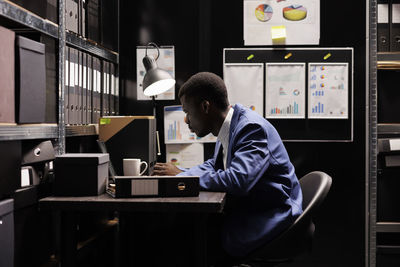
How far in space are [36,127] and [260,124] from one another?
920 mm

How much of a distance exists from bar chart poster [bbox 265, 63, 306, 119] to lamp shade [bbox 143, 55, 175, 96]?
790 mm

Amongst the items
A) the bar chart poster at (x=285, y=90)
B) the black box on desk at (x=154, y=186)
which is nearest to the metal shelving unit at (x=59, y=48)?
the black box on desk at (x=154, y=186)

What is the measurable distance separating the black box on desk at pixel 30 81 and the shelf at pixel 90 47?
356 millimetres

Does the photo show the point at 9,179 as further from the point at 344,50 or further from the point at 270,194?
the point at 344,50

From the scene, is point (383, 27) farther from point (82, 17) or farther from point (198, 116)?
point (82, 17)

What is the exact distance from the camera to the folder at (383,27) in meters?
2.72

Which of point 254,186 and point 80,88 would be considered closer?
point 254,186

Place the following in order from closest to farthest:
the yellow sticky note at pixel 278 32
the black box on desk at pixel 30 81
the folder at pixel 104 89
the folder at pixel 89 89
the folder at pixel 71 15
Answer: the black box on desk at pixel 30 81 < the folder at pixel 71 15 < the folder at pixel 89 89 < the folder at pixel 104 89 < the yellow sticky note at pixel 278 32

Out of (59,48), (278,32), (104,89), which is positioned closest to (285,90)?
(278,32)

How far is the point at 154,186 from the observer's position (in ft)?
5.28

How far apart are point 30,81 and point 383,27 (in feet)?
6.93

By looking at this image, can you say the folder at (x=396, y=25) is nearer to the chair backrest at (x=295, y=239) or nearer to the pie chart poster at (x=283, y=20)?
the pie chart poster at (x=283, y=20)

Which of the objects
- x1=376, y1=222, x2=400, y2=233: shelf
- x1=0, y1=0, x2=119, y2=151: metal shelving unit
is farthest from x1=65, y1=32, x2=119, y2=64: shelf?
x1=376, y1=222, x2=400, y2=233: shelf

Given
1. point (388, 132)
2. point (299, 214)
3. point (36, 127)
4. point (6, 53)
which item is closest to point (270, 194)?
point (299, 214)
